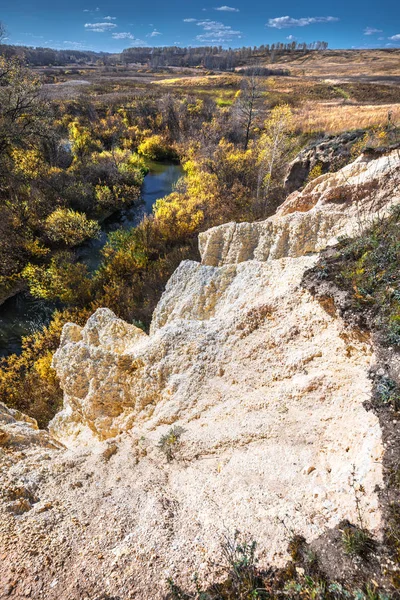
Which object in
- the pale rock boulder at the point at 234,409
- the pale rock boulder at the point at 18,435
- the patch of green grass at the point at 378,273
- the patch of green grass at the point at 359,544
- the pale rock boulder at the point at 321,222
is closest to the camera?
the patch of green grass at the point at 359,544

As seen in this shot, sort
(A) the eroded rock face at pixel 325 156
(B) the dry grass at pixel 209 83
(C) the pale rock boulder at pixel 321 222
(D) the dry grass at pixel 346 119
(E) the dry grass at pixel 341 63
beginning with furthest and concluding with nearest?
(E) the dry grass at pixel 341 63, (B) the dry grass at pixel 209 83, (D) the dry grass at pixel 346 119, (A) the eroded rock face at pixel 325 156, (C) the pale rock boulder at pixel 321 222

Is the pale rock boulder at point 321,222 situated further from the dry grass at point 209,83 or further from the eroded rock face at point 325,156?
the dry grass at point 209,83

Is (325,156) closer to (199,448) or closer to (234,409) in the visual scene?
(234,409)

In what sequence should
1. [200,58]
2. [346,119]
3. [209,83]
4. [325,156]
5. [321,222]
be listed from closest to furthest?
[321,222] → [325,156] → [346,119] → [209,83] → [200,58]

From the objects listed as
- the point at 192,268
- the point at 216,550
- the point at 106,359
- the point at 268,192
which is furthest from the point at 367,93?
the point at 216,550

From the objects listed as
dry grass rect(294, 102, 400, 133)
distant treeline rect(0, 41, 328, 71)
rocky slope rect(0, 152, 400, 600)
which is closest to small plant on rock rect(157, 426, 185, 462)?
rocky slope rect(0, 152, 400, 600)

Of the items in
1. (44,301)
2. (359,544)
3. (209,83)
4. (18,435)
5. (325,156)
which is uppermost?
(209,83)

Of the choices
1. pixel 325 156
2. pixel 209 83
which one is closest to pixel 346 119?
pixel 325 156

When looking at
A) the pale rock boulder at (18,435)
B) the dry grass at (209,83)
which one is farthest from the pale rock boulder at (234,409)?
the dry grass at (209,83)
